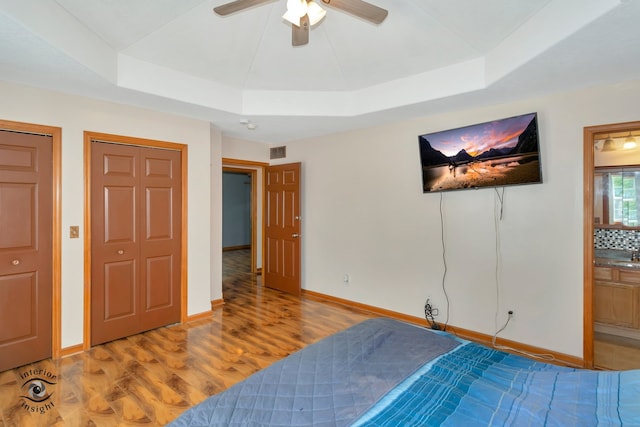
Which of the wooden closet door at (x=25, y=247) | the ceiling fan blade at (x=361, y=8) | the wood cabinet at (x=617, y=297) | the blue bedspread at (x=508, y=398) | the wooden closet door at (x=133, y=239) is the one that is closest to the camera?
the blue bedspread at (x=508, y=398)

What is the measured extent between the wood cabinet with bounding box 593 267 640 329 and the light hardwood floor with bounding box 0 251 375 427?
8.53 ft

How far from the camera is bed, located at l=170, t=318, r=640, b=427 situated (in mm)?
1121

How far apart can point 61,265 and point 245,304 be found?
86.2 inches

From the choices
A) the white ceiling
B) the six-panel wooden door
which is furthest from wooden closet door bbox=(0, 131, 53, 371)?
the six-panel wooden door

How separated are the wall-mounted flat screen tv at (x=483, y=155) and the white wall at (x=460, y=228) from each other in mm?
109

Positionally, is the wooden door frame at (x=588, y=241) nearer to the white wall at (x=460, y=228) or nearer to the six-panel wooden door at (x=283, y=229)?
the white wall at (x=460, y=228)

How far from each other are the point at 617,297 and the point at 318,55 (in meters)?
4.12

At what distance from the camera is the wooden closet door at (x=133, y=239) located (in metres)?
3.12

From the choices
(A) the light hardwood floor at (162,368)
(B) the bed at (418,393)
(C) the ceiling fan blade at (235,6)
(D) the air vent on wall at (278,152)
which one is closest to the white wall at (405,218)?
(A) the light hardwood floor at (162,368)

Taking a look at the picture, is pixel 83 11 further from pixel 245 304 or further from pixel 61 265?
pixel 245 304

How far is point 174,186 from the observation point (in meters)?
3.66

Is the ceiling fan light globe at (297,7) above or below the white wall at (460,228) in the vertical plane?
above

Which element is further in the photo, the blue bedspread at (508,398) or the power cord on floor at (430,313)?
the power cord on floor at (430,313)

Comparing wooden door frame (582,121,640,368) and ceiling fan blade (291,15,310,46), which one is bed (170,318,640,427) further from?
ceiling fan blade (291,15,310,46)
